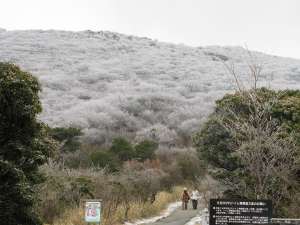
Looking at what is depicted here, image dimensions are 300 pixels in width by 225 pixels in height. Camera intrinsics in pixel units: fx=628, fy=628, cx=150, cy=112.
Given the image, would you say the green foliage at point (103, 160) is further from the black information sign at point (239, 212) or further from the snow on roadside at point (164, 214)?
the black information sign at point (239, 212)

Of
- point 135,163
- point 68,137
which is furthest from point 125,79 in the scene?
point 135,163

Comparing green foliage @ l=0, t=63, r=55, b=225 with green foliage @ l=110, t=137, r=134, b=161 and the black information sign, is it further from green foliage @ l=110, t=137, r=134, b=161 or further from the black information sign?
green foliage @ l=110, t=137, r=134, b=161

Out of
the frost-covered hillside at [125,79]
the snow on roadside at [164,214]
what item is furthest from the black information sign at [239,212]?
the frost-covered hillside at [125,79]

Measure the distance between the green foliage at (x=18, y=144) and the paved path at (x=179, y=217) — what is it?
28.7ft

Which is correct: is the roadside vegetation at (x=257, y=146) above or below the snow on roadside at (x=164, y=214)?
above

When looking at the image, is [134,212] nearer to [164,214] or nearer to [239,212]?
[164,214]

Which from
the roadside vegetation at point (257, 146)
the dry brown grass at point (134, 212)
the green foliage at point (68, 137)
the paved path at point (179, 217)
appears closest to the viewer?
the roadside vegetation at point (257, 146)

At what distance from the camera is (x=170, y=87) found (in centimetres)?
6462

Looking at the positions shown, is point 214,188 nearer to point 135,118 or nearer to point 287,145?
point 287,145

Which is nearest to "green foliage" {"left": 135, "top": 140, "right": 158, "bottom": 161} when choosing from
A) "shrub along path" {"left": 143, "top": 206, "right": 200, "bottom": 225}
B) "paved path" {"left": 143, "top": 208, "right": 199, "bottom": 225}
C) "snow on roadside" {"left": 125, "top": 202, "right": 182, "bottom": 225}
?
"snow on roadside" {"left": 125, "top": 202, "right": 182, "bottom": 225}

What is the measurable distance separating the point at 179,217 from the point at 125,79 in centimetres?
4638

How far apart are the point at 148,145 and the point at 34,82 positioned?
21.6 m

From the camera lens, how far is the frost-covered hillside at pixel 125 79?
46438 millimetres

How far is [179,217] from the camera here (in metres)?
21.7
